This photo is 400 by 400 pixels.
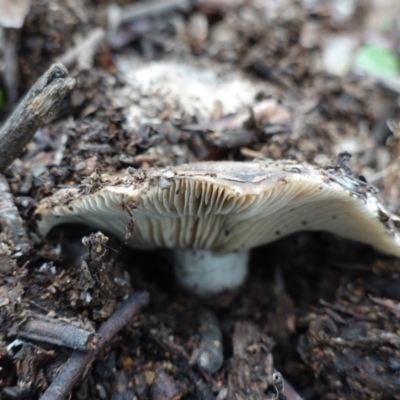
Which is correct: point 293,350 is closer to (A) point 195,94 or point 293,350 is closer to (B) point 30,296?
(B) point 30,296

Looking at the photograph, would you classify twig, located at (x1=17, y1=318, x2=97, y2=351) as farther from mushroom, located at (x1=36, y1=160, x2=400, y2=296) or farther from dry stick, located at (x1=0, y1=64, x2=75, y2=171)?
dry stick, located at (x1=0, y1=64, x2=75, y2=171)

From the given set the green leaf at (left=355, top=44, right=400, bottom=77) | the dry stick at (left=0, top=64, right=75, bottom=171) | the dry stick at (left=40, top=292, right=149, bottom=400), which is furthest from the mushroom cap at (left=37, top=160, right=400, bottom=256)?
the green leaf at (left=355, top=44, right=400, bottom=77)

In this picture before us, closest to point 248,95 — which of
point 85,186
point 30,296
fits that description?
point 85,186

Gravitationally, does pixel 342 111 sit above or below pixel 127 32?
below

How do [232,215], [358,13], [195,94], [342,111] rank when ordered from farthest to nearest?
[358,13]
[342,111]
[195,94]
[232,215]

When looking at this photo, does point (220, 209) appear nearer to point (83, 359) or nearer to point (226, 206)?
point (226, 206)

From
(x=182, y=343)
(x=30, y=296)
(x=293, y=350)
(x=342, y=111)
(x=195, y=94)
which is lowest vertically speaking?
(x=293, y=350)

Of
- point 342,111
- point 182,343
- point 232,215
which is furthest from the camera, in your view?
point 342,111
